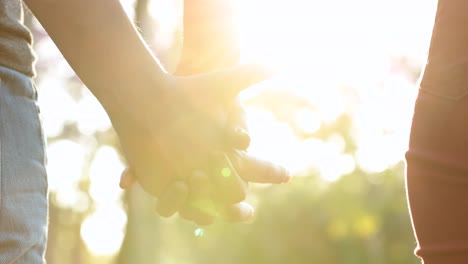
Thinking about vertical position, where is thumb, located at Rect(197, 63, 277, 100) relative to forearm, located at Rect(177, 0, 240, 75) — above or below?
above

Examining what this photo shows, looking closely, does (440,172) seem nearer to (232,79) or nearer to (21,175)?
(232,79)

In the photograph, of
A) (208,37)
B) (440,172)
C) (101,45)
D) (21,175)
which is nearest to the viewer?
(21,175)

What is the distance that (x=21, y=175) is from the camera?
1899 mm

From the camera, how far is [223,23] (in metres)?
2.74

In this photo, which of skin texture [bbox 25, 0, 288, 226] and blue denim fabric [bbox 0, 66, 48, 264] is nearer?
blue denim fabric [bbox 0, 66, 48, 264]

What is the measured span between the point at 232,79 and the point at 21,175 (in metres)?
0.70

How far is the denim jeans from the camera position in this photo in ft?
6.70

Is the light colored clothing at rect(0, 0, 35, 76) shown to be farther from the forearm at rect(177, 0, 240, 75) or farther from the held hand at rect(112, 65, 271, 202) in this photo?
the forearm at rect(177, 0, 240, 75)

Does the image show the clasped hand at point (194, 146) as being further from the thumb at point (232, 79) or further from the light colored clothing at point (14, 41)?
the light colored clothing at point (14, 41)

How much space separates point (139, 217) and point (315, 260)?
11.4m

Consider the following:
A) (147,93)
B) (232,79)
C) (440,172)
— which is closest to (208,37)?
(232,79)

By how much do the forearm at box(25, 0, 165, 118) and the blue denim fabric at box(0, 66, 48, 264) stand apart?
23cm

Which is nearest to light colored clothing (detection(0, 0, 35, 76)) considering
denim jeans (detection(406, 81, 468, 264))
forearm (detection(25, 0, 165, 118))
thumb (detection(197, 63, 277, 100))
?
forearm (detection(25, 0, 165, 118))

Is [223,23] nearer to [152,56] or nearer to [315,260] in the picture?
[152,56]
